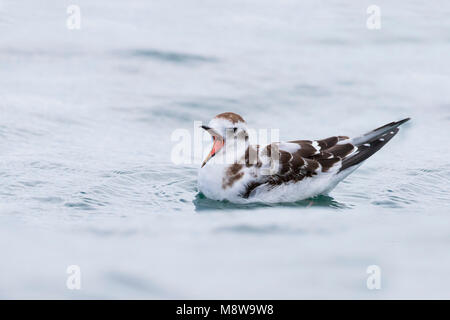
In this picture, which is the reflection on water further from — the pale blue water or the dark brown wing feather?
the dark brown wing feather

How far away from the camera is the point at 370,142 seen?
440 inches

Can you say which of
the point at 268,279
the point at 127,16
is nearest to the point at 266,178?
the point at 268,279

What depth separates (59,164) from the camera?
11.7m

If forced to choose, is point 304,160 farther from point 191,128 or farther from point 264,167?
point 191,128

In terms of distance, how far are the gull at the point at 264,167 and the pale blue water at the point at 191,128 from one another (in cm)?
23

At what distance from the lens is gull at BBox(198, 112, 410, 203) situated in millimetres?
10250

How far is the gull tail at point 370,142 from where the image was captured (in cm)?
1096

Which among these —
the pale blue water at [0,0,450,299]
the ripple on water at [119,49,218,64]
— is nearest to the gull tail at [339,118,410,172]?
the pale blue water at [0,0,450,299]

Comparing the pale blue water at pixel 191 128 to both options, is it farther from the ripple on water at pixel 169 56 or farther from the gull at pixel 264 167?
the gull at pixel 264 167

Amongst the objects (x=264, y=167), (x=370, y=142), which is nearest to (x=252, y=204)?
(x=264, y=167)

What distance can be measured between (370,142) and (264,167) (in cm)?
183

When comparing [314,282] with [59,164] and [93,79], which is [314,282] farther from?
[93,79]

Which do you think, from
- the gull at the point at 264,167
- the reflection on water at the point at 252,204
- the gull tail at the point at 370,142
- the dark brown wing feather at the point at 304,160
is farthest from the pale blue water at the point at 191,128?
the gull tail at the point at 370,142
